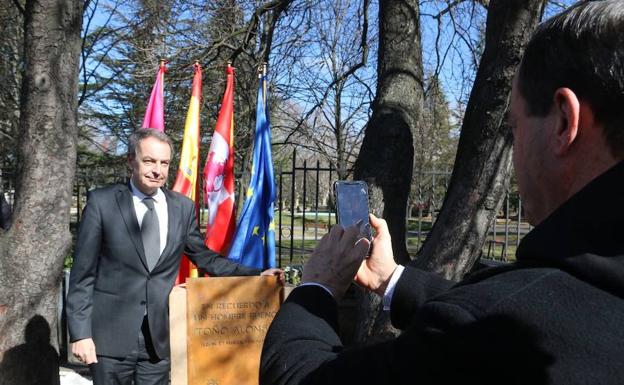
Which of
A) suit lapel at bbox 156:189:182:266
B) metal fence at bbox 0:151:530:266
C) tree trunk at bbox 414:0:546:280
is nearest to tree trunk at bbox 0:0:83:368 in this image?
suit lapel at bbox 156:189:182:266

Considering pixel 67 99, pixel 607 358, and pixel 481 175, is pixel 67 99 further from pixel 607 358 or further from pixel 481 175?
pixel 607 358

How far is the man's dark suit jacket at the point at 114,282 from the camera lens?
2.93 m

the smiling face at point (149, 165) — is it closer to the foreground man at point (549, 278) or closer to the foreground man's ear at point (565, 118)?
the foreground man at point (549, 278)

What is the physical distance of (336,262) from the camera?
1.17 metres

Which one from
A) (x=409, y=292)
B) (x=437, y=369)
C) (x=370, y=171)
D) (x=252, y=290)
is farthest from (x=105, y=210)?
(x=437, y=369)

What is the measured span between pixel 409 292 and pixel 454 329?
64 cm

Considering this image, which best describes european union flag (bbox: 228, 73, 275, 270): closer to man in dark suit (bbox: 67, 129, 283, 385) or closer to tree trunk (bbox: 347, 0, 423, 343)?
tree trunk (bbox: 347, 0, 423, 343)

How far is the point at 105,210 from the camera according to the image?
119 inches

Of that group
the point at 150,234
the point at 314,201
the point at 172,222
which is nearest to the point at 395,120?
the point at 172,222

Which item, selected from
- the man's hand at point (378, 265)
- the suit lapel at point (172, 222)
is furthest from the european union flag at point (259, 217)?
the man's hand at point (378, 265)

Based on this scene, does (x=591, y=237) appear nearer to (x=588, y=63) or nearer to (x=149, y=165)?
(x=588, y=63)

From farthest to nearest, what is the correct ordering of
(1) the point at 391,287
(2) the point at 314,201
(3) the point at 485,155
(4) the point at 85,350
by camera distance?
(2) the point at 314,201
(3) the point at 485,155
(4) the point at 85,350
(1) the point at 391,287

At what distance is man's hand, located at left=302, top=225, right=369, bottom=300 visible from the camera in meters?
1.15

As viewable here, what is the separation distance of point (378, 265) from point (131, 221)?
1.90 meters
